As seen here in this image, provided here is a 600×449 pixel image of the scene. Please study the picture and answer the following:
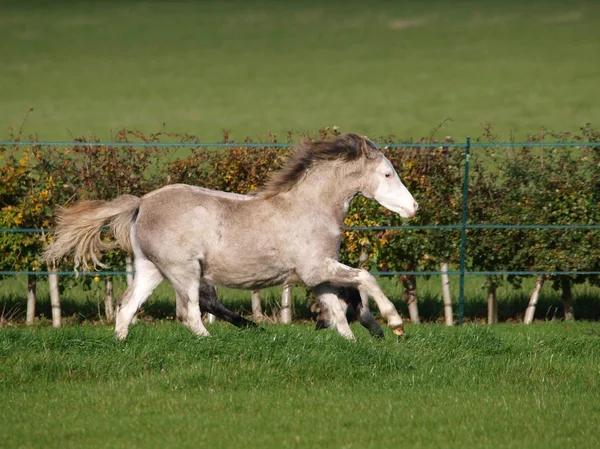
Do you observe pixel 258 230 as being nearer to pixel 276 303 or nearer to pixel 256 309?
pixel 256 309

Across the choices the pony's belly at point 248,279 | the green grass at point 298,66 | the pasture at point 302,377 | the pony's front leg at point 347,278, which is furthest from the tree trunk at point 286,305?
the green grass at point 298,66

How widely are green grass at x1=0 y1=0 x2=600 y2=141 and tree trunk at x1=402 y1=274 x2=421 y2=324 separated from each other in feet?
75.2

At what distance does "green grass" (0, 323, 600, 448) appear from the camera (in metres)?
6.68

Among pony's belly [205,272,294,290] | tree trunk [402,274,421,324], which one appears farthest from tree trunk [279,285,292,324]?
pony's belly [205,272,294,290]

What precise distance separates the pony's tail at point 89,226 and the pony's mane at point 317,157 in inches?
47.6

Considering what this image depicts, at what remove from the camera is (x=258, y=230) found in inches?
356

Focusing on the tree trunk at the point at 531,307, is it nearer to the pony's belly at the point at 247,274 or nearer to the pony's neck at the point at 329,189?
the pony's neck at the point at 329,189

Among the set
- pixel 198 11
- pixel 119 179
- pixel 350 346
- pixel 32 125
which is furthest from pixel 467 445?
pixel 198 11

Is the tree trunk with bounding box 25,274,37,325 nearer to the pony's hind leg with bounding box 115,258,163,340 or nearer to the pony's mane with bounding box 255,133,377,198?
the pony's hind leg with bounding box 115,258,163,340

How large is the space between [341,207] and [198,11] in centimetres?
5529

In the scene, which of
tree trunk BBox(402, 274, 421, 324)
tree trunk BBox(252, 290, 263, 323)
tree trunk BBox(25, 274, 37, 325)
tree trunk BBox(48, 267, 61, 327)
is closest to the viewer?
tree trunk BBox(48, 267, 61, 327)

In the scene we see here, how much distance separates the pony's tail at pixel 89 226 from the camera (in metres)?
9.28

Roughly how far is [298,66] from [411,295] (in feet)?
131

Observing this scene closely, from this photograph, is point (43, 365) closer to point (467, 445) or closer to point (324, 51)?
point (467, 445)
